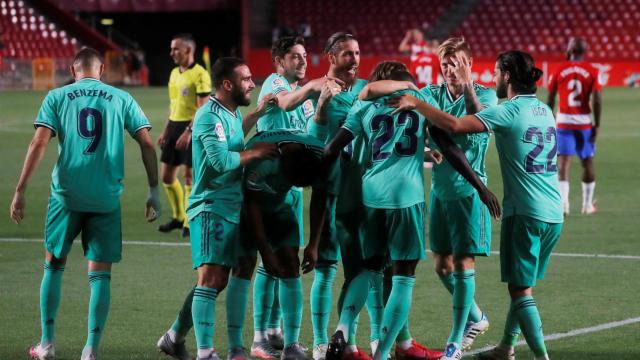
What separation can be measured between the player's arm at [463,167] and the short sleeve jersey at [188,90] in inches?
268

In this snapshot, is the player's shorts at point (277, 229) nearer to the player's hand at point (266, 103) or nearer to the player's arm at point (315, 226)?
the player's arm at point (315, 226)

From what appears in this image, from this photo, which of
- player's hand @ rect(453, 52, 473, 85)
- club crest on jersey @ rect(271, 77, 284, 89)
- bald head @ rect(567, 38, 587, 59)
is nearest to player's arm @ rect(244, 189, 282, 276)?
club crest on jersey @ rect(271, 77, 284, 89)

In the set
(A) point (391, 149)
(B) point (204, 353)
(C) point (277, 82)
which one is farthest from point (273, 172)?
(C) point (277, 82)

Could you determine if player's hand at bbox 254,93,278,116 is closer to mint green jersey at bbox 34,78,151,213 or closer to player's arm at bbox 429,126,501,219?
mint green jersey at bbox 34,78,151,213

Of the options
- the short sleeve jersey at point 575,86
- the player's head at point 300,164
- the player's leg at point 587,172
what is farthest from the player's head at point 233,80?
the short sleeve jersey at point 575,86

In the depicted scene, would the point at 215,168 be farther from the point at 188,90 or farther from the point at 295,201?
A: the point at 188,90

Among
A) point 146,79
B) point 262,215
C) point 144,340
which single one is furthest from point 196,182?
point 146,79

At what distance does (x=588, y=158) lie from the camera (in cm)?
1514

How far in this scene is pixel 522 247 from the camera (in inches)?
287

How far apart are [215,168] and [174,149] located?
6.78 m

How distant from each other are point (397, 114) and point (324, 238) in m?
1.15

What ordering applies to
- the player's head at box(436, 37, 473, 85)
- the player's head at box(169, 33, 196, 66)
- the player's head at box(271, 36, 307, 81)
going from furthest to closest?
the player's head at box(169, 33, 196, 66) → the player's head at box(271, 36, 307, 81) → the player's head at box(436, 37, 473, 85)

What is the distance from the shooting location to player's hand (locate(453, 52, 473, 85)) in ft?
24.7

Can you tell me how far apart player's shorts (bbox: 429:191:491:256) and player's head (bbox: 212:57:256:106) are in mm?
1624
